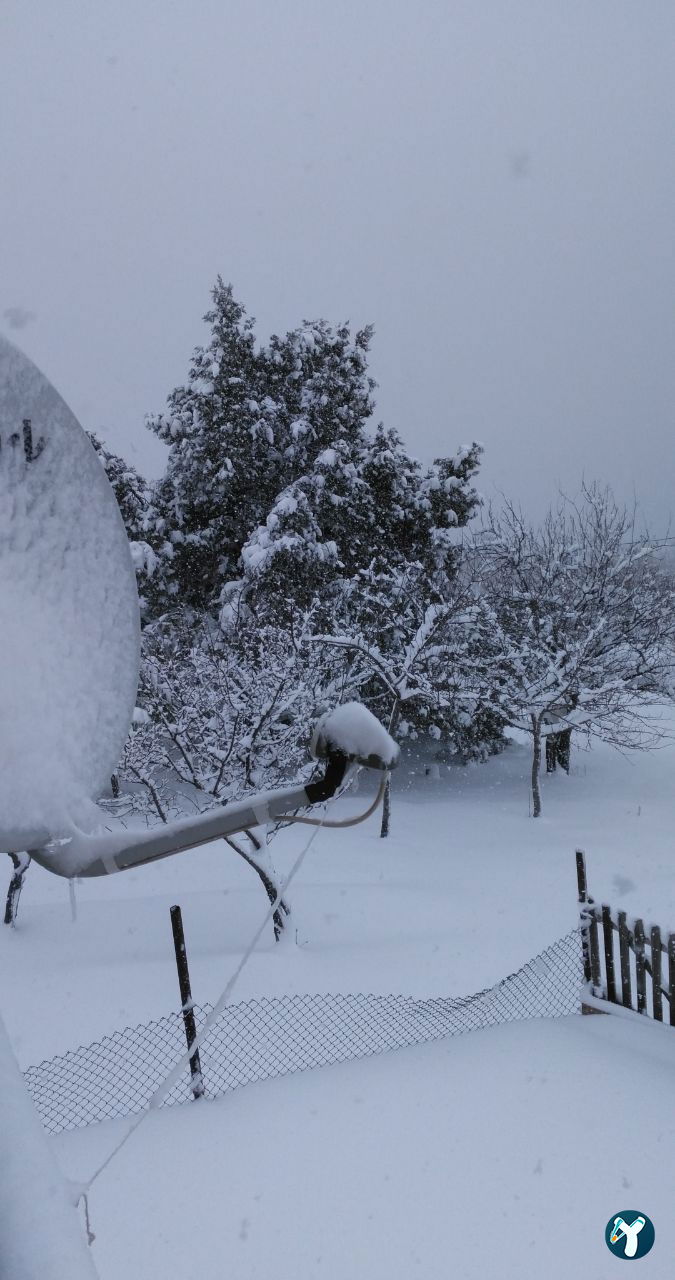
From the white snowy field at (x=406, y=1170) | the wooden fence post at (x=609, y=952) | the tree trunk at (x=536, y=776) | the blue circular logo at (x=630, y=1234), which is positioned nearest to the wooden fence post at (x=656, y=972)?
the white snowy field at (x=406, y=1170)

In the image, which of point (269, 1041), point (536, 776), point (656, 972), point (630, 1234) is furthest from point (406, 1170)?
point (536, 776)

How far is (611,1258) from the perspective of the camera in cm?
386

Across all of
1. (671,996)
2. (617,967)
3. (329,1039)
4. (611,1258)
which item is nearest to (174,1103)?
(329,1039)

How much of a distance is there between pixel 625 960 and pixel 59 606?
21.3 feet

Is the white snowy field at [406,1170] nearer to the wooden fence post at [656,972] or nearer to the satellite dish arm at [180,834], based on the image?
the wooden fence post at [656,972]

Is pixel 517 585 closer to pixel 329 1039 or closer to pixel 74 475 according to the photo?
pixel 329 1039

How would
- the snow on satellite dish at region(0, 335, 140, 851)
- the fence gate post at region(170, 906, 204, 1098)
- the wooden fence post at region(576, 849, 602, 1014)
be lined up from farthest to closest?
the wooden fence post at region(576, 849, 602, 1014) → the fence gate post at region(170, 906, 204, 1098) → the snow on satellite dish at region(0, 335, 140, 851)

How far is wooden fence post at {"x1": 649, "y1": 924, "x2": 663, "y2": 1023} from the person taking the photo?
6.12 m

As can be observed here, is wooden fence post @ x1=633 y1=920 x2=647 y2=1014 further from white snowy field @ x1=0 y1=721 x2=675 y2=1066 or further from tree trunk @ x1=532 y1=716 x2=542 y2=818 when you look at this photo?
tree trunk @ x1=532 y1=716 x2=542 y2=818

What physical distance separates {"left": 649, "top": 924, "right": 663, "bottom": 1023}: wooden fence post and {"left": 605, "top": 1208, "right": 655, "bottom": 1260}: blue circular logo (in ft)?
7.45

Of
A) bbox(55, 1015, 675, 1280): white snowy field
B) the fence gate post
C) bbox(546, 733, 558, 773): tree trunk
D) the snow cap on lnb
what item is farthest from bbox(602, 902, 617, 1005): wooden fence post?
bbox(546, 733, 558, 773): tree trunk

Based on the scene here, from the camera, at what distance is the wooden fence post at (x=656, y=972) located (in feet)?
20.1

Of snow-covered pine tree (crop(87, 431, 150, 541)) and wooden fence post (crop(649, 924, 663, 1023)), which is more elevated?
snow-covered pine tree (crop(87, 431, 150, 541))

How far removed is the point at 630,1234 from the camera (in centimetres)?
396
